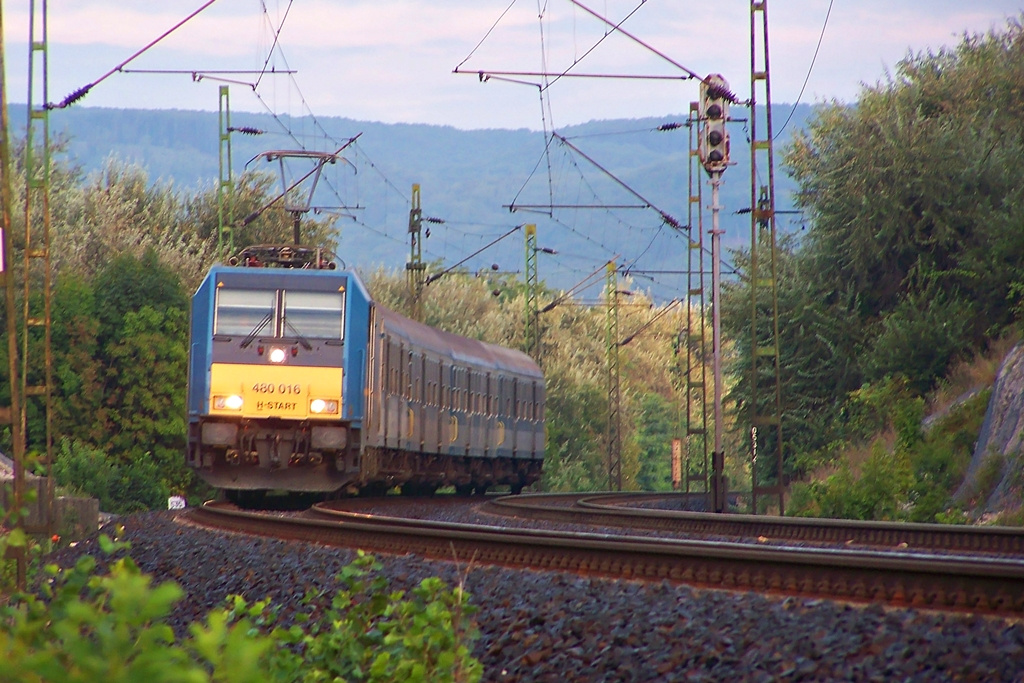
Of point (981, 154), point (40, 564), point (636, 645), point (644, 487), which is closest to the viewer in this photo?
point (636, 645)

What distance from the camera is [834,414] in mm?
34062

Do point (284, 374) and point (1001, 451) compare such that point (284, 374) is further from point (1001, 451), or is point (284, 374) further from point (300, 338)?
point (1001, 451)

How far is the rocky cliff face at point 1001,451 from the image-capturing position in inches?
769

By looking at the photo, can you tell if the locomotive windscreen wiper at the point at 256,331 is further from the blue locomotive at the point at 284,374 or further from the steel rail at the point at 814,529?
the steel rail at the point at 814,529

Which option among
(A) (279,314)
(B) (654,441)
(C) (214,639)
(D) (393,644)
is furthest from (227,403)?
(B) (654,441)

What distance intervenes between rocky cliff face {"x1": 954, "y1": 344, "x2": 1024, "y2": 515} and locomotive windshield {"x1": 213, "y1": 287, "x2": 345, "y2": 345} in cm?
927

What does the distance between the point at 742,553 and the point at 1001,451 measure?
44.9 ft

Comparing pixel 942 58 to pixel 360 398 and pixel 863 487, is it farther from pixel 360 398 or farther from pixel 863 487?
pixel 360 398

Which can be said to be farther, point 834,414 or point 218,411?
point 834,414

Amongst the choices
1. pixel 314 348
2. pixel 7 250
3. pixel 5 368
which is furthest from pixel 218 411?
pixel 5 368

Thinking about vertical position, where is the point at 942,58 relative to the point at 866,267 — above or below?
above

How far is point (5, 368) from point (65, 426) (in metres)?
2.32

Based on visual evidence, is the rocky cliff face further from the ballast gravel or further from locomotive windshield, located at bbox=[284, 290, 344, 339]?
the ballast gravel

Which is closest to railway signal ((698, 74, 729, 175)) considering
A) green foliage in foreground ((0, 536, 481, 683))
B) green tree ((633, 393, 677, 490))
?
green foliage in foreground ((0, 536, 481, 683))
